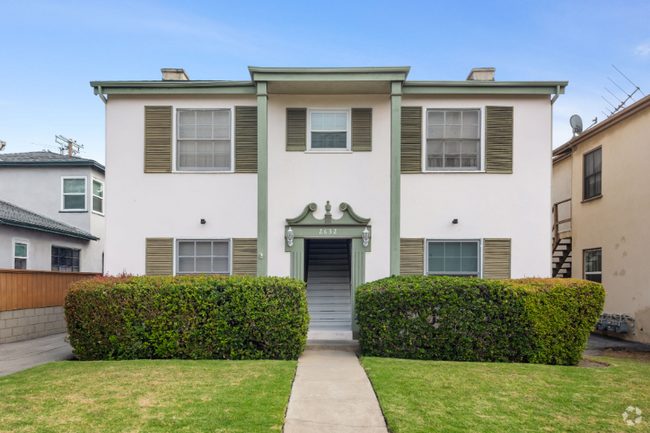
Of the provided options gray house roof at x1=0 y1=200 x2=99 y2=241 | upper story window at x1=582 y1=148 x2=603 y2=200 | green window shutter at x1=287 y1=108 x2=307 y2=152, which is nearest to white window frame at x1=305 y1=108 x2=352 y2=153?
green window shutter at x1=287 y1=108 x2=307 y2=152

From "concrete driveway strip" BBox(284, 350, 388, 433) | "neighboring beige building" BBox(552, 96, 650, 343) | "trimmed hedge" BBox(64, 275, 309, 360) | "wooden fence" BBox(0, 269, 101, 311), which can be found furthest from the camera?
"neighboring beige building" BBox(552, 96, 650, 343)

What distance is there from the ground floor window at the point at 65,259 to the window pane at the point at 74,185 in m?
2.22

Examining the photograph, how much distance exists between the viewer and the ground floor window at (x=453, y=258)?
35.7 ft

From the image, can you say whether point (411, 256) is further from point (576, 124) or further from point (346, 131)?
point (576, 124)

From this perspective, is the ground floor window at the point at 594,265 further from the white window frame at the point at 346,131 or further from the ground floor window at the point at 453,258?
the white window frame at the point at 346,131

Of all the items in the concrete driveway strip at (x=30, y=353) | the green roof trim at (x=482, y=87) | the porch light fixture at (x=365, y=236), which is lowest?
the concrete driveway strip at (x=30, y=353)

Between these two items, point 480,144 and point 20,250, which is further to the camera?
point 20,250

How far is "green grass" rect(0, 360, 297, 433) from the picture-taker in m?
4.98

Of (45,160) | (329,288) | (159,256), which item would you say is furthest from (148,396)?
(45,160)

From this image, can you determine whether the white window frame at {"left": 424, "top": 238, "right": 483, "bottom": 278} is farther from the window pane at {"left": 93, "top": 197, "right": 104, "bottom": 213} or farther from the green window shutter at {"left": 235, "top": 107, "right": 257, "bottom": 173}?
the window pane at {"left": 93, "top": 197, "right": 104, "bottom": 213}

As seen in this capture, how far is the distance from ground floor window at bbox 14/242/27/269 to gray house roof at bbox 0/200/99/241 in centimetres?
65

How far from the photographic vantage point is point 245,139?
429 inches

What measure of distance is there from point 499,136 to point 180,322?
7.96 metres

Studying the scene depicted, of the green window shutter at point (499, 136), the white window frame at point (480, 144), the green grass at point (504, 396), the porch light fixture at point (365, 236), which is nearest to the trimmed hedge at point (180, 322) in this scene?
the green grass at point (504, 396)
